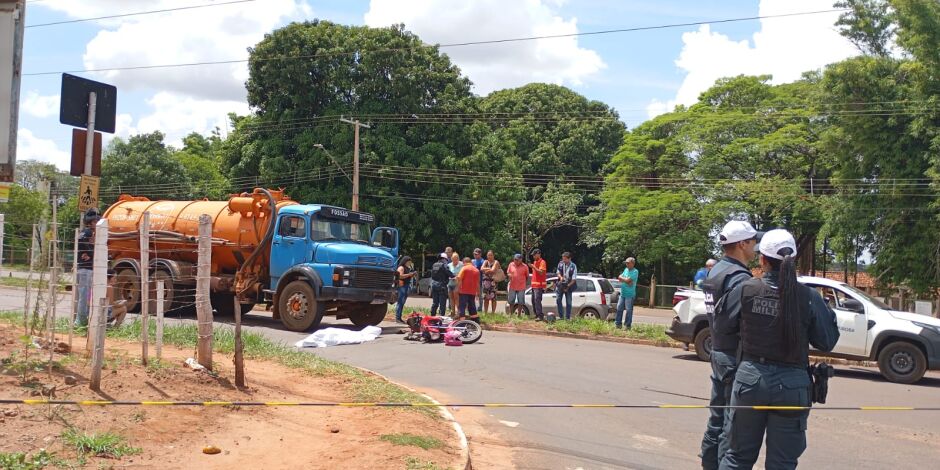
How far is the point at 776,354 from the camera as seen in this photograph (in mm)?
4801

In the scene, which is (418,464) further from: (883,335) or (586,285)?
(586,285)

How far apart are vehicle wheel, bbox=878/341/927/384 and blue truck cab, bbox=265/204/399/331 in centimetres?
942

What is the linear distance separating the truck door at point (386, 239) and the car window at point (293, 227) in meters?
1.91

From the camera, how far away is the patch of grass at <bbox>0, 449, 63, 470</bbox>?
4.84m

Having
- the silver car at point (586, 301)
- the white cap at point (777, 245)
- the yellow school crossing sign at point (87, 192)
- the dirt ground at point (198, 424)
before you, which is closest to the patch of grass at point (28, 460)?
the dirt ground at point (198, 424)

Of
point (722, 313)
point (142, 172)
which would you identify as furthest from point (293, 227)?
point (142, 172)

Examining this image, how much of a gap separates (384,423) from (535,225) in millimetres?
41038

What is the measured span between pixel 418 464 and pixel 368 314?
11.4 m

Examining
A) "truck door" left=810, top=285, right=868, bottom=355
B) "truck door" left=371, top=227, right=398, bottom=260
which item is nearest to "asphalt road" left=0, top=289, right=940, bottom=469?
"truck door" left=810, top=285, right=868, bottom=355

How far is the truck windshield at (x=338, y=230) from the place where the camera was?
16.4 meters

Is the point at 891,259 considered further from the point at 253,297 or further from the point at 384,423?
the point at 384,423

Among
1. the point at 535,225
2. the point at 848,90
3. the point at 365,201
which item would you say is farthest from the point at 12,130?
the point at 535,225

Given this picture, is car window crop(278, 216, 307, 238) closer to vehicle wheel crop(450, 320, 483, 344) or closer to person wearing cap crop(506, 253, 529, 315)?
vehicle wheel crop(450, 320, 483, 344)

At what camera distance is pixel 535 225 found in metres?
48.0
